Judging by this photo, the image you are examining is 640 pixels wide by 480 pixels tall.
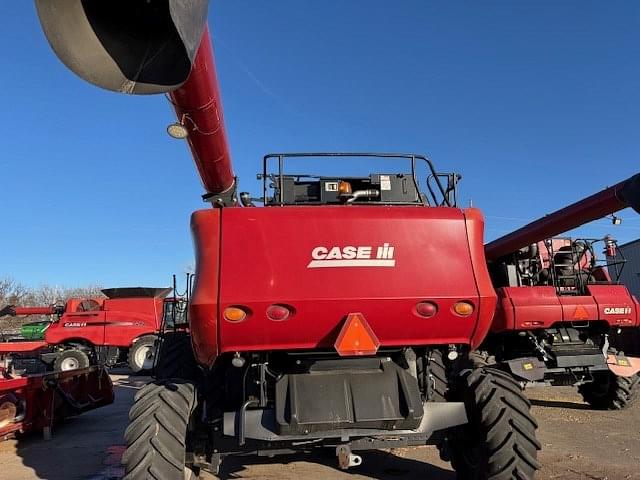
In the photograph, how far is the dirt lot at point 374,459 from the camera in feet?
18.6

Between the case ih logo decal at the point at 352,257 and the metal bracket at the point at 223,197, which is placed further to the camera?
the metal bracket at the point at 223,197

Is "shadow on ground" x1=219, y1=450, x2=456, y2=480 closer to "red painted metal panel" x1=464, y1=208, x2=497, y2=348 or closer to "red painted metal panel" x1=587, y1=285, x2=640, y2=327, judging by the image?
"red painted metal panel" x1=464, y1=208, x2=497, y2=348

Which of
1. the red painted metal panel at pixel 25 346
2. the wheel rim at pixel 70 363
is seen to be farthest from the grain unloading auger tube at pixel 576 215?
the red painted metal panel at pixel 25 346

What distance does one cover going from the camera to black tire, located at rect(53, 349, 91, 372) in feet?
55.9

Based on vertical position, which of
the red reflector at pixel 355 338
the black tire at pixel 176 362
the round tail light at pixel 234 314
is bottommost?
the black tire at pixel 176 362

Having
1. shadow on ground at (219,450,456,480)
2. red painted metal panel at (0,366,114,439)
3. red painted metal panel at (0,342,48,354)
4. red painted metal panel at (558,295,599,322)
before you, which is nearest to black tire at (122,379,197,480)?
shadow on ground at (219,450,456,480)

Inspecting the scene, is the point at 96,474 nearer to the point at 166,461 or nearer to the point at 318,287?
the point at 166,461

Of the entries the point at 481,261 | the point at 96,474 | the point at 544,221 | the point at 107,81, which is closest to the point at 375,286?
the point at 481,261

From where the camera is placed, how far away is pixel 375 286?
399cm

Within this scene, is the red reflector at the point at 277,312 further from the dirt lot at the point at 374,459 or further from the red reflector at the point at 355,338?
the dirt lot at the point at 374,459

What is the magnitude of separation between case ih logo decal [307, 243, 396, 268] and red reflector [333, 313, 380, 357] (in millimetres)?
377

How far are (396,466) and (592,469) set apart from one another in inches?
78.7

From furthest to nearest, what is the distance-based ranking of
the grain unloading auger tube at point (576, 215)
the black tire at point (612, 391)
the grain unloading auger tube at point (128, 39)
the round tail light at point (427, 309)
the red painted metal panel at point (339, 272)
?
1. the black tire at point (612, 391)
2. the grain unloading auger tube at point (576, 215)
3. the round tail light at point (427, 309)
4. the red painted metal panel at point (339, 272)
5. the grain unloading auger tube at point (128, 39)

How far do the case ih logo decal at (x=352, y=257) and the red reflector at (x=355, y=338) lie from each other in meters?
0.38
